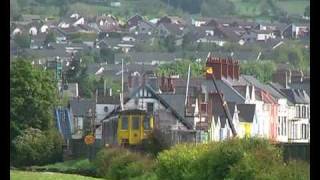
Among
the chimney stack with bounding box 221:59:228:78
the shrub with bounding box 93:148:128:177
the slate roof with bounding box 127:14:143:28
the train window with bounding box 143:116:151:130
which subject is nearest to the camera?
the shrub with bounding box 93:148:128:177

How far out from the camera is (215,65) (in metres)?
9.09

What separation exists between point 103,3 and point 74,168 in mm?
3036

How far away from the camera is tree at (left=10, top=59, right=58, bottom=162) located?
22.1 feet

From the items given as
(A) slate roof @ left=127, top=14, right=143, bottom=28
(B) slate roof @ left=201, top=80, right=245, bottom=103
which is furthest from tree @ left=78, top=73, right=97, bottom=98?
(B) slate roof @ left=201, top=80, right=245, bottom=103

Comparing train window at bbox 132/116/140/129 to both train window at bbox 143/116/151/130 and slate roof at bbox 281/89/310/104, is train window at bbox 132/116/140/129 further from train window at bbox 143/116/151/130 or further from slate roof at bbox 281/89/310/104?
slate roof at bbox 281/89/310/104

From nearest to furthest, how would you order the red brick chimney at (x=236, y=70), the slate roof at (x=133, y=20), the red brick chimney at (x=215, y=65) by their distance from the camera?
the red brick chimney at (x=215, y=65), the red brick chimney at (x=236, y=70), the slate roof at (x=133, y=20)

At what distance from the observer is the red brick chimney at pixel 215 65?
888 centimetres

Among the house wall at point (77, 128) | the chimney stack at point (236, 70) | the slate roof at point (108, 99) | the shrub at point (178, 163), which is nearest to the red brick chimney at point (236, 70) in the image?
the chimney stack at point (236, 70)

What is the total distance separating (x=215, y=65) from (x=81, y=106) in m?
1.91

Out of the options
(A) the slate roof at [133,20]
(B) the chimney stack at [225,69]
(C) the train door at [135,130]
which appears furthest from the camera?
(A) the slate roof at [133,20]

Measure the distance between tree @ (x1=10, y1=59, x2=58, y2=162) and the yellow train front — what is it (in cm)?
62

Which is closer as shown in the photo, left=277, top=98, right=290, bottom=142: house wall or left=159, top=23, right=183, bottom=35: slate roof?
left=277, top=98, right=290, bottom=142: house wall

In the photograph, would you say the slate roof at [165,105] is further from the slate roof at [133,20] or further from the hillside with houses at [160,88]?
the slate roof at [133,20]
